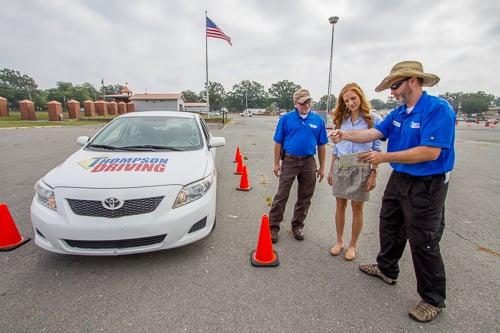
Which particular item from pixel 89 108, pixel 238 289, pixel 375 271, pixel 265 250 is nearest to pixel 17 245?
pixel 238 289

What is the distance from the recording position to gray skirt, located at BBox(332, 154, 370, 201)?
265 centimetres

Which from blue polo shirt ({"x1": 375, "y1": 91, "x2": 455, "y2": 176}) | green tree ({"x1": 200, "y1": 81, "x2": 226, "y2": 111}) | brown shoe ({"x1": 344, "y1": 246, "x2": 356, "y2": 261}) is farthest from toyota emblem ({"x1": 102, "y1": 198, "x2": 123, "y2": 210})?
green tree ({"x1": 200, "y1": 81, "x2": 226, "y2": 111})

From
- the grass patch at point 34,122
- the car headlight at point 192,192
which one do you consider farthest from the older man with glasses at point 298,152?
the grass patch at point 34,122

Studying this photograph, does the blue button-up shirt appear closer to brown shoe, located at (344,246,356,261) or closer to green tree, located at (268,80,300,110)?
brown shoe, located at (344,246,356,261)

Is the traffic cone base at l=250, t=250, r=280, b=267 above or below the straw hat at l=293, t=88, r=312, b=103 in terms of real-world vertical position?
below

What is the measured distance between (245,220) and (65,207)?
219cm

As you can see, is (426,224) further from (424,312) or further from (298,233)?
(298,233)

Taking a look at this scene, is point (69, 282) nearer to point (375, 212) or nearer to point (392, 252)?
point (392, 252)

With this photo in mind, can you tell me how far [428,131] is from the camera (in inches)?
71.4

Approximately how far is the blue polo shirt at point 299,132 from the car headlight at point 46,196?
2.39m

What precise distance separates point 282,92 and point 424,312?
115 m

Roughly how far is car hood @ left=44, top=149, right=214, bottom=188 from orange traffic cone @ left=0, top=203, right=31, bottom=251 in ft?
2.23

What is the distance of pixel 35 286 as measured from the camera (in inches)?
90.9

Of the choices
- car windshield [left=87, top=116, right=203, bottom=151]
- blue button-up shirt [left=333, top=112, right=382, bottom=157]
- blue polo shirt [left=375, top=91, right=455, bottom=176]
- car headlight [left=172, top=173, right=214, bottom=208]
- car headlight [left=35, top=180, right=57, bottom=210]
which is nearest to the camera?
blue polo shirt [left=375, top=91, right=455, bottom=176]
